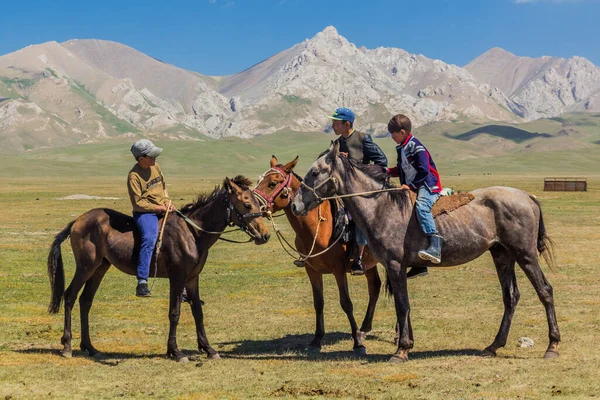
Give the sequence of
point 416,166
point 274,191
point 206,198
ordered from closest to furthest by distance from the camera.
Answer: point 416,166, point 206,198, point 274,191

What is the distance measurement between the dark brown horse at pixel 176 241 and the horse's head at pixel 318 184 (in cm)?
89

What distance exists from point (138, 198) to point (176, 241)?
45.6 inches

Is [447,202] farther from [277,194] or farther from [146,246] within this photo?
[146,246]

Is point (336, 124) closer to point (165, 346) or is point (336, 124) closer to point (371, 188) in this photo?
point (371, 188)

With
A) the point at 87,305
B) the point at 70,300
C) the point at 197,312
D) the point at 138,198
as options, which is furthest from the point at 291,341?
the point at 70,300

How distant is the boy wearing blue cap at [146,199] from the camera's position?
13328 millimetres

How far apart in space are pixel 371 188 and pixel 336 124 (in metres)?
1.77

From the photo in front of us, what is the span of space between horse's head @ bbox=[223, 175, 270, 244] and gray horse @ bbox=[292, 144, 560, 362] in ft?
2.68

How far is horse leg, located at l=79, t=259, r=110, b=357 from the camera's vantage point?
14.1 m

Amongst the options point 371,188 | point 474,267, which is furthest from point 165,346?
point 474,267

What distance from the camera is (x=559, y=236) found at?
37.2 m

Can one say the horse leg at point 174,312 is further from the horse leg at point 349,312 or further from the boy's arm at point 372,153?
the boy's arm at point 372,153

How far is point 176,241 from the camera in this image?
13.5 m

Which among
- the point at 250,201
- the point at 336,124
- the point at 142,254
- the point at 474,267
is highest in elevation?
the point at 336,124
